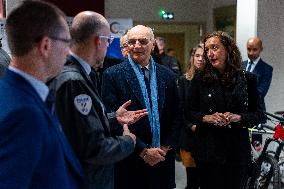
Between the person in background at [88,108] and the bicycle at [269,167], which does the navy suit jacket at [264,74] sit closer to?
the bicycle at [269,167]

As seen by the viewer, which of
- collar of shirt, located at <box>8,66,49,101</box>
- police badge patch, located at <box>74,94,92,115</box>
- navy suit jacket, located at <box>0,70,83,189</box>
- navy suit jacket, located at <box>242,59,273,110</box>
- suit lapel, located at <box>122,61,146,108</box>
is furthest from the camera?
navy suit jacket, located at <box>242,59,273,110</box>

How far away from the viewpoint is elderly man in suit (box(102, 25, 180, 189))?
2861 mm

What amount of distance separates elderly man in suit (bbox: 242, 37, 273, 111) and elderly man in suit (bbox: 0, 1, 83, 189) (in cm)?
435

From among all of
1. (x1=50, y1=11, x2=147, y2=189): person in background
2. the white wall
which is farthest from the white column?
(x1=50, y1=11, x2=147, y2=189): person in background

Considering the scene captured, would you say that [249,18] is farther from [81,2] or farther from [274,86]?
[81,2]

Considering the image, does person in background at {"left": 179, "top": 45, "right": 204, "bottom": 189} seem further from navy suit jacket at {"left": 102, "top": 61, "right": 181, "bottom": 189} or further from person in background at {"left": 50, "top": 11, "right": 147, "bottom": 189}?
person in background at {"left": 50, "top": 11, "right": 147, "bottom": 189}

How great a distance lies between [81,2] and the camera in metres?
8.61

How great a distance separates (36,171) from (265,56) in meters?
5.13

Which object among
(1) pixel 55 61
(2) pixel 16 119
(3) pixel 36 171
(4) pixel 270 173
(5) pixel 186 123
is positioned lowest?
(4) pixel 270 173

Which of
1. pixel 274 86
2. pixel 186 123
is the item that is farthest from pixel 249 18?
pixel 186 123

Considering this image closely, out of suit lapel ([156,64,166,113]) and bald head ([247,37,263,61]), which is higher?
bald head ([247,37,263,61])

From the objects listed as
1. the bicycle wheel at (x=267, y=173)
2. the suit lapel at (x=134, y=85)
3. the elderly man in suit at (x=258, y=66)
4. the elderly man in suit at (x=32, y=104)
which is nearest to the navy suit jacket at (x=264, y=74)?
the elderly man in suit at (x=258, y=66)

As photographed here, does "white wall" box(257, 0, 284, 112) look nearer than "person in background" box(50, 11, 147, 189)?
No

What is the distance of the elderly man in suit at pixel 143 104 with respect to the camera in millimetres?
2861
